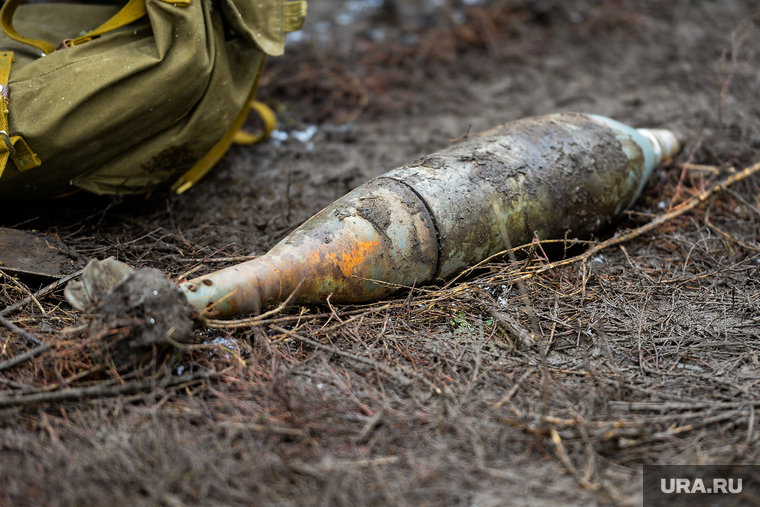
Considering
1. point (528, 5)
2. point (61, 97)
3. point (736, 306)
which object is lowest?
point (736, 306)

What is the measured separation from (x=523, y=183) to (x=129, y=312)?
1593 mm

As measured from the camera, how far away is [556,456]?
153cm

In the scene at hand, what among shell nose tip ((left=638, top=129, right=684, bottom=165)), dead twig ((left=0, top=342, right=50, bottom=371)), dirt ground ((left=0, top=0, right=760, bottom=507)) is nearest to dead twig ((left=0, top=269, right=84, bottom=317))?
dirt ground ((left=0, top=0, right=760, bottom=507))

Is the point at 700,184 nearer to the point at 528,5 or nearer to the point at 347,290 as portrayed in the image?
the point at 347,290

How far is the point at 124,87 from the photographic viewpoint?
229cm

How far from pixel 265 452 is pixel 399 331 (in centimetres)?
69

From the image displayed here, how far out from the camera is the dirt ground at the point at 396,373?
1.44 m

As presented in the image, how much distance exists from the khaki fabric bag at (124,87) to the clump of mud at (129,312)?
2.84 ft

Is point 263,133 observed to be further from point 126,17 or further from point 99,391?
point 99,391

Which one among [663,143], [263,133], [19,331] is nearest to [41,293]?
[19,331]

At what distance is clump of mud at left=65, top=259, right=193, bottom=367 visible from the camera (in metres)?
1.63

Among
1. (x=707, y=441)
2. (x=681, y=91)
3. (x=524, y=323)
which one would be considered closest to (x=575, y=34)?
(x=681, y=91)

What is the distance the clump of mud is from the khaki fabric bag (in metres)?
0.86

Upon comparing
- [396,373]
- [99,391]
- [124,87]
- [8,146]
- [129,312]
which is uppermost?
[124,87]
